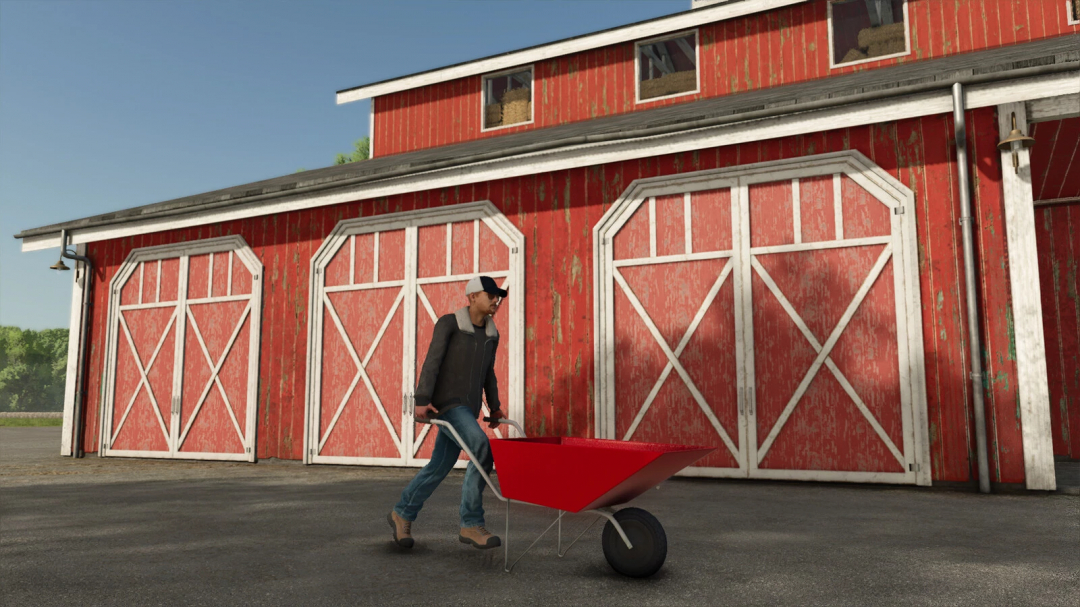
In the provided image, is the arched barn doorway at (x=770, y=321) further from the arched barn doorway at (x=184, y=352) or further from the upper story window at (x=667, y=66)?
the arched barn doorway at (x=184, y=352)

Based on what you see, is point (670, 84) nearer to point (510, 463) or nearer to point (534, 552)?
point (534, 552)

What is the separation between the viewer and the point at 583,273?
8367mm

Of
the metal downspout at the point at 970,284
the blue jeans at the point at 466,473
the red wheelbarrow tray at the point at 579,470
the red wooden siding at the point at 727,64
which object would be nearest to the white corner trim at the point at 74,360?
the red wooden siding at the point at 727,64

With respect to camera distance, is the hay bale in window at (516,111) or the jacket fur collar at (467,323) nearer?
the jacket fur collar at (467,323)

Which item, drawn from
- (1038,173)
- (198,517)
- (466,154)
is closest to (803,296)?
(1038,173)

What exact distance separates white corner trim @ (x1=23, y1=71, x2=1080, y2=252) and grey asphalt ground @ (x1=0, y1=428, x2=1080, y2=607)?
3.50 metres

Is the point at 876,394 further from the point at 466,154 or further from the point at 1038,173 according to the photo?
the point at 466,154

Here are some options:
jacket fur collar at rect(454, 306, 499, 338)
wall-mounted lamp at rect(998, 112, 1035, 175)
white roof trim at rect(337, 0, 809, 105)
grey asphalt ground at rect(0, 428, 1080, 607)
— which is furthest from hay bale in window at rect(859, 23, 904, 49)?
jacket fur collar at rect(454, 306, 499, 338)

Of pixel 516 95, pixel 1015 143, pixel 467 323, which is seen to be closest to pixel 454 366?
pixel 467 323

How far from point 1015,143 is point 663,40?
24.8 ft

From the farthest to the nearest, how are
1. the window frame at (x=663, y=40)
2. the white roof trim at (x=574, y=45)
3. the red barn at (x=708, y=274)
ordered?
the window frame at (x=663, y=40), the white roof trim at (x=574, y=45), the red barn at (x=708, y=274)

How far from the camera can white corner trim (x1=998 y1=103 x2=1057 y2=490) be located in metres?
6.16

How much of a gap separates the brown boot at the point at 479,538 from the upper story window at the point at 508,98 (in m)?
10.9

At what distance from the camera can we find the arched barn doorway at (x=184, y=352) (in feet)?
33.7
